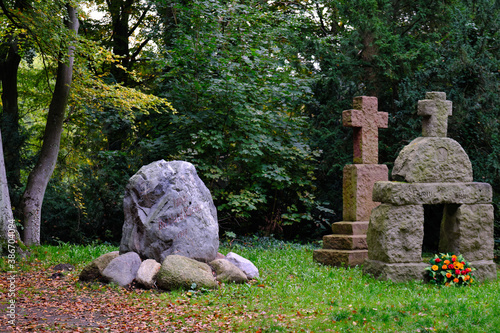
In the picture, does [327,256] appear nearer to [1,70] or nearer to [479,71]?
[479,71]

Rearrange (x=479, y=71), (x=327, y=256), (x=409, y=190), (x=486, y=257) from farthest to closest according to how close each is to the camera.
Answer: (x=479, y=71), (x=327, y=256), (x=486, y=257), (x=409, y=190)

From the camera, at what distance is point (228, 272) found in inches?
308

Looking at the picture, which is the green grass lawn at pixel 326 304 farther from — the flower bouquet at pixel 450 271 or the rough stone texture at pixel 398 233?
the rough stone texture at pixel 398 233

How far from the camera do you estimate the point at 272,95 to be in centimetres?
1264

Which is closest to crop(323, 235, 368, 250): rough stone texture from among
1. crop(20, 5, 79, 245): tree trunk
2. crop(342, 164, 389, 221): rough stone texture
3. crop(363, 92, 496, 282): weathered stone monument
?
crop(342, 164, 389, 221): rough stone texture

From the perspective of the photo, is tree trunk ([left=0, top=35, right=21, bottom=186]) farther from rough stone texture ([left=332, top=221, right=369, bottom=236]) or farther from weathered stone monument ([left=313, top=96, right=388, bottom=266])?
rough stone texture ([left=332, top=221, right=369, bottom=236])

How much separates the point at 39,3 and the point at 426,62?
9.72 metres

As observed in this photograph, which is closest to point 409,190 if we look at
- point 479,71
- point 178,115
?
point 479,71

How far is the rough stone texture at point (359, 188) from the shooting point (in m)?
9.90

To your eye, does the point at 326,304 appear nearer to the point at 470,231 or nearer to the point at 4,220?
the point at 470,231

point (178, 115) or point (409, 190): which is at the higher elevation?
point (178, 115)

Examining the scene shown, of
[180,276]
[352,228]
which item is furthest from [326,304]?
[352,228]

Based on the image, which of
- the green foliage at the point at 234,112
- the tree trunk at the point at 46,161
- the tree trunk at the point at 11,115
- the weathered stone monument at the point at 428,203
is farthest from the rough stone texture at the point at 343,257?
the tree trunk at the point at 11,115

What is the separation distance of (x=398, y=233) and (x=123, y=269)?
4.64 metres
